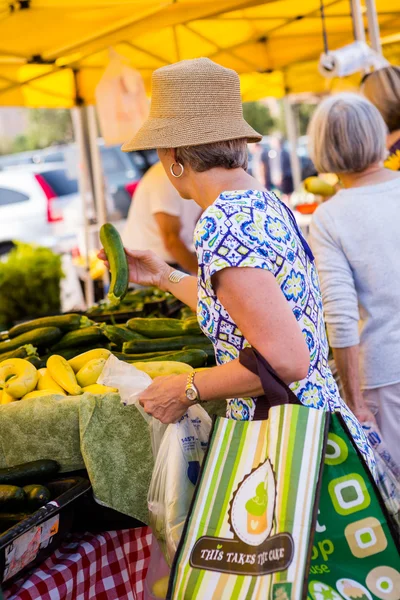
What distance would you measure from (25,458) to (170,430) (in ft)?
1.75

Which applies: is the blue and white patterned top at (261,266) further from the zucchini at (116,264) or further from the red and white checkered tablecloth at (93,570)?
the zucchini at (116,264)

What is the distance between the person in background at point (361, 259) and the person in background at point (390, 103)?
118cm

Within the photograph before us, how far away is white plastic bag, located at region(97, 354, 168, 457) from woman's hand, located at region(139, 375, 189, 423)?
142 mm

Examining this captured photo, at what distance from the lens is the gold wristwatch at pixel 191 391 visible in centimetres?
186

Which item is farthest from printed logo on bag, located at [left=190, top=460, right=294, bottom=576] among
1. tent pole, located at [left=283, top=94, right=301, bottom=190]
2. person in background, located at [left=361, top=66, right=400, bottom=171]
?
tent pole, located at [left=283, top=94, right=301, bottom=190]

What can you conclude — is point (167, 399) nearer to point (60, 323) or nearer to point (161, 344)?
point (161, 344)

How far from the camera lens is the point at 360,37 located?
486cm

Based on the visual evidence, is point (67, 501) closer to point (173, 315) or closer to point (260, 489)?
point (260, 489)

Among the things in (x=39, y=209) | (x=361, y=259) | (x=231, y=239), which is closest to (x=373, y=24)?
(x=361, y=259)

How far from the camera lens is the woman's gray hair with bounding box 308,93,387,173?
2689mm

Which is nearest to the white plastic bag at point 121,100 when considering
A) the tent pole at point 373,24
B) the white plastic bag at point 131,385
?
the tent pole at point 373,24

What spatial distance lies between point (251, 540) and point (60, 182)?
11.8 meters

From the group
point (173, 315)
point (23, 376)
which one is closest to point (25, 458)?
point (23, 376)

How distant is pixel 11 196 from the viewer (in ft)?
41.5
